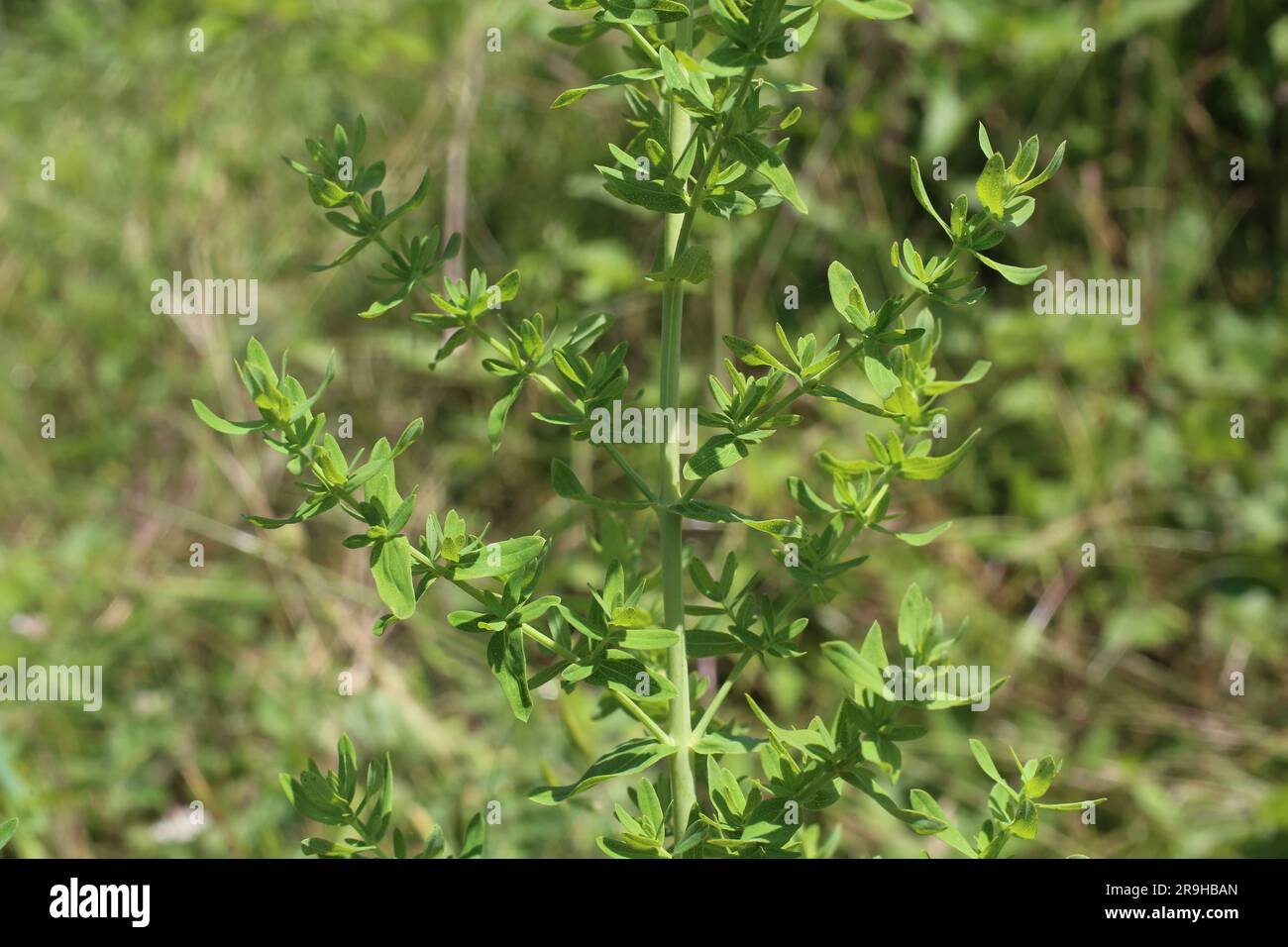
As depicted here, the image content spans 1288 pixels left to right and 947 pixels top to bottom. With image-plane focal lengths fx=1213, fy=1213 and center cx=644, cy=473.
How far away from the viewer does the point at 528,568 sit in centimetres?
83

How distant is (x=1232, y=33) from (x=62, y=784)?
2.49 metres

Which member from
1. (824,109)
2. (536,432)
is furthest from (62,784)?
(824,109)

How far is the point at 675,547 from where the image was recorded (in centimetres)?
88

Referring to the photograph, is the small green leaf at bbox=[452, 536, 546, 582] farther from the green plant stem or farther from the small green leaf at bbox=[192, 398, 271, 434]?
the green plant stem

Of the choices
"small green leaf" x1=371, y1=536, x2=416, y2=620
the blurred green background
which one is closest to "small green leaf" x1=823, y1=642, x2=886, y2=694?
"small green leaf" x1=371, y1=536, x2=416, y2=620

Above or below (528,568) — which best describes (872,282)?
above

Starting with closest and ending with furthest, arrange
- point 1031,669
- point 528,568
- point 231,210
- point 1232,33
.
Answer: point 528,568 → point 1031,669 → point 1232,33 → point 231,210

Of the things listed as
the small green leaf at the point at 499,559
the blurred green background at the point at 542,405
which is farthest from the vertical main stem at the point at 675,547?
the blurred green background at the point at 542,405

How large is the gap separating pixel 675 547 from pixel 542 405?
4.84 feet

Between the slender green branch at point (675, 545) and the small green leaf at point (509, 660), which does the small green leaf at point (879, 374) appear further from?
the small green leaf at point (509, 660)

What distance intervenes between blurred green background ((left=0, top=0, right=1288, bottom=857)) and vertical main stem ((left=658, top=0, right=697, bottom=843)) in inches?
33.9

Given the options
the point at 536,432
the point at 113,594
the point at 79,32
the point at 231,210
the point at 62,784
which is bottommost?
the point at 62,784

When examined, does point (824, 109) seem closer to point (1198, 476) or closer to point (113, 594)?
point (1198, 476)

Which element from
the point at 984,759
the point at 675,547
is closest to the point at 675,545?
the point at 675,547
